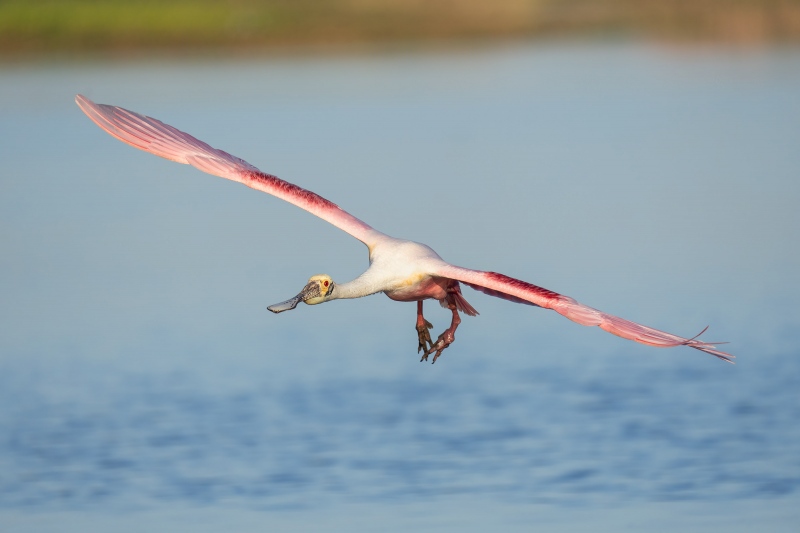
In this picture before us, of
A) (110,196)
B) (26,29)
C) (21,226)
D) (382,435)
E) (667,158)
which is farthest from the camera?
(26,29)

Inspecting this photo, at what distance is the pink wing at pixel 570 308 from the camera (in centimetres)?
1168

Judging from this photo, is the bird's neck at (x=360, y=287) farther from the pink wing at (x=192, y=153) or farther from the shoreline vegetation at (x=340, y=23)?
the shoreline vegetation at (x=340, y=23)

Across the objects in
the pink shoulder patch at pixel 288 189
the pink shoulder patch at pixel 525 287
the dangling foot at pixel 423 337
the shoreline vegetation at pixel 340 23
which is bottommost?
the dangling foot at pixel 423 337

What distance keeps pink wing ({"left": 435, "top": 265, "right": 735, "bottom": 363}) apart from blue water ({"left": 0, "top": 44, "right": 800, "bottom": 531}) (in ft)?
8.37

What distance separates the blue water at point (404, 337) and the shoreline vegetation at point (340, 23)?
15781 millimetres

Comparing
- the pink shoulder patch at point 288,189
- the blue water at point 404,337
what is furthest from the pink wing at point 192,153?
the blue water at point 404,337

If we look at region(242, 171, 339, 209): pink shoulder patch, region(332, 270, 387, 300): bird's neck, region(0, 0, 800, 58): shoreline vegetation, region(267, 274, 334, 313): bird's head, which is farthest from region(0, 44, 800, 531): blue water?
region(0, 0, 800, 58): shoreline vegetation

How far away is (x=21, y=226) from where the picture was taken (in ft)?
97.9

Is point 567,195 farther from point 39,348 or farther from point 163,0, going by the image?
point 163,0

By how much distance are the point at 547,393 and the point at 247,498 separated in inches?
177

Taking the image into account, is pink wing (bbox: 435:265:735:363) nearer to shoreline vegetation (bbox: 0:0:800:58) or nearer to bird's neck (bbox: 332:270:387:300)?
bird's neck (bbox: 332:270:387:300)

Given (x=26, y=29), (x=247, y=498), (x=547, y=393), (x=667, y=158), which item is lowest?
(x=247, y=498)

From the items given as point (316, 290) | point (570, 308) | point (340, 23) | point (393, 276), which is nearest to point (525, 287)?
point (570, 308)

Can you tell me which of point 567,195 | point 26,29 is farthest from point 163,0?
point 567,195
